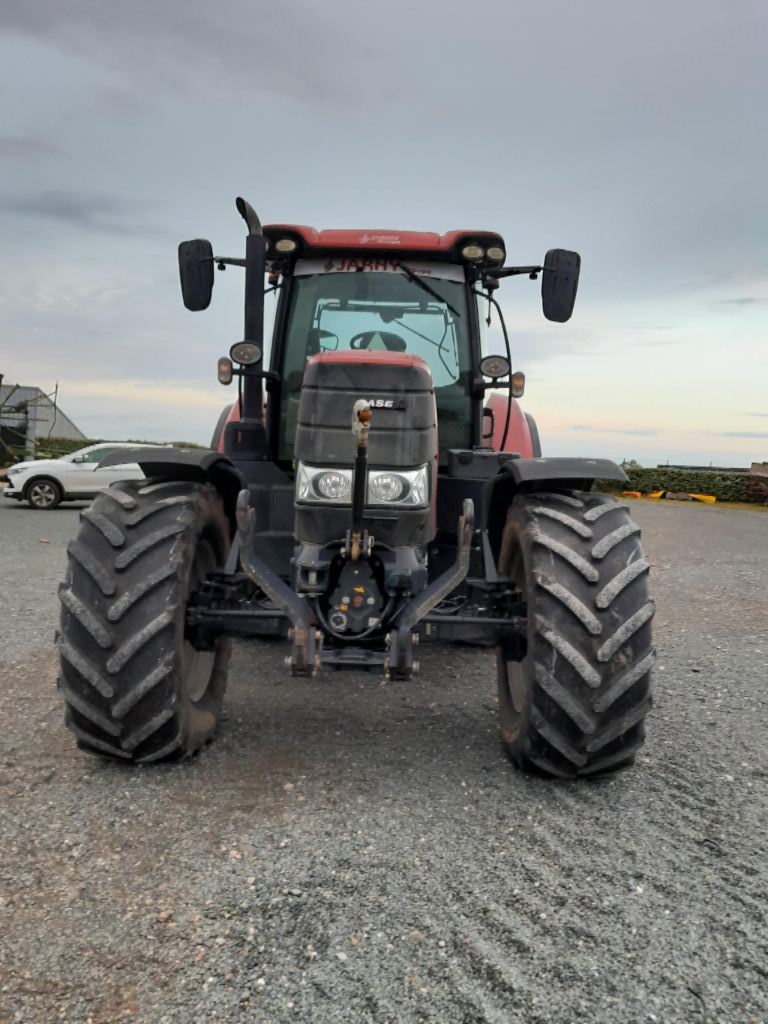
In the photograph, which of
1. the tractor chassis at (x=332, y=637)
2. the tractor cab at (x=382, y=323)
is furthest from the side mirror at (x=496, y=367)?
the tractor chassis at (x=332, y=637)

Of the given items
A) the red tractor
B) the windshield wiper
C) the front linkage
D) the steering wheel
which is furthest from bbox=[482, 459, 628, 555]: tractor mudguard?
the windshield wiper

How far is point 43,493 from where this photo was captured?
18531mm

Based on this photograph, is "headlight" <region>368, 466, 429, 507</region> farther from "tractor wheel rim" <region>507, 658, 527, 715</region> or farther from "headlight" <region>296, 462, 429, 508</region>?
"tractor wheel rim" <region>507, 658, 527, 715</region>

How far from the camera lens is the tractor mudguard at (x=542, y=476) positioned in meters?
3.74

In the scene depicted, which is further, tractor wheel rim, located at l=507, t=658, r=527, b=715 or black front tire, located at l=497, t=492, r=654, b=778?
tractor wheel rim, located at l=507, t=658, r=527, b=715

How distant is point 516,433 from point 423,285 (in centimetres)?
160

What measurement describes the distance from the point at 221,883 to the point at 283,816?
52 cm

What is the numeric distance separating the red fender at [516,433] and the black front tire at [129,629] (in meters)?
3.07

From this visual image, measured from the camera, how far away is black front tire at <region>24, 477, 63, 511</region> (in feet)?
60.6

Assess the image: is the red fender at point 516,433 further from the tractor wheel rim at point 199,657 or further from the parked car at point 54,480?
the parked car at point 54,480

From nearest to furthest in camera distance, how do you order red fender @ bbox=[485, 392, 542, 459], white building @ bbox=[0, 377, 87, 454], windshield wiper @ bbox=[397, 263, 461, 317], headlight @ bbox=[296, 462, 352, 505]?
headlight @ bbox=[296, 462, 352, 505] → windshield wiper @ bbox=[397, 263, 461, 317] → red fender @ bbox=[485, 392, 542, 459] → white building @ bbox=[0, 377, 87, 454]

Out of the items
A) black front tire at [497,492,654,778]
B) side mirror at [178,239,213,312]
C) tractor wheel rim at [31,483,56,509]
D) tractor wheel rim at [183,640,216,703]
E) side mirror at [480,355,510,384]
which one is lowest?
tractor wheel rim at [31,483,56,509]

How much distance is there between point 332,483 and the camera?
373 cm

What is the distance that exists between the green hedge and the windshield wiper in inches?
1017
